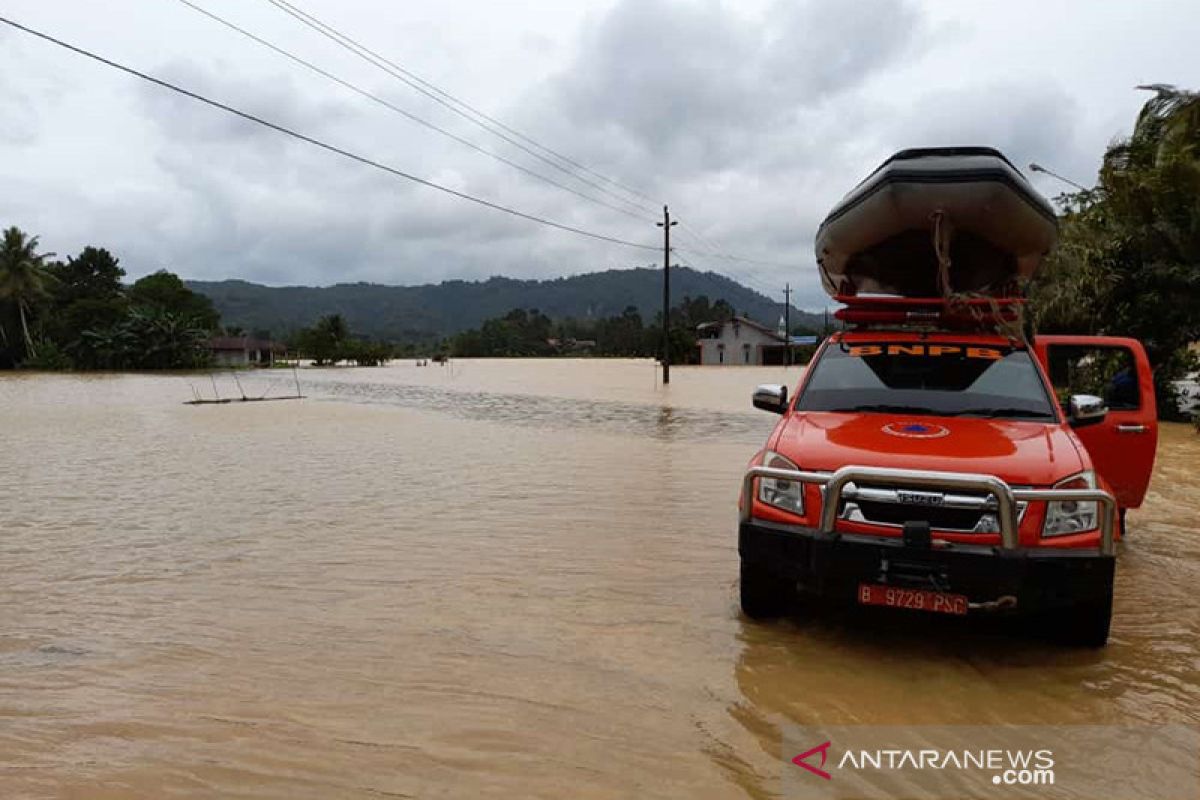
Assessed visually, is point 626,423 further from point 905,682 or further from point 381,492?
point 905,682

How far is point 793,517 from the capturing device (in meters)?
4.40

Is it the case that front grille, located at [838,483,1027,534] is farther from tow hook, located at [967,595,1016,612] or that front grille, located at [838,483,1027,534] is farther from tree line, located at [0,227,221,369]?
tree line, located at [0,227,221,369]

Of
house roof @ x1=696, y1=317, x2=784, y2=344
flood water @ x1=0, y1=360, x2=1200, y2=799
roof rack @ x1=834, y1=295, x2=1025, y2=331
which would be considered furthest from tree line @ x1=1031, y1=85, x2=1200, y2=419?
house roof @ x1=696, y1=317, x2=784, y2=344

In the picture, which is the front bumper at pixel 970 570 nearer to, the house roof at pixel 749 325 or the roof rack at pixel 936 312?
the roof rack at pixel 936 312

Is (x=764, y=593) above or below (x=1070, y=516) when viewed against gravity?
below

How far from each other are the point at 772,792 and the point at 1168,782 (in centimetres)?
160

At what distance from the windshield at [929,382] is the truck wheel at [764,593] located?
122 cm

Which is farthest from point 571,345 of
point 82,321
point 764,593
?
point 764,593

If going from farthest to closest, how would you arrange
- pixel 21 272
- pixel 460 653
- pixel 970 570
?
pixel 21 272 < pixel 460 653 < pixel 970 570

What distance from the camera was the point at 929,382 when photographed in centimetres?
548

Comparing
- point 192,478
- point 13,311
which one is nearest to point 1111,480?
point 192,478

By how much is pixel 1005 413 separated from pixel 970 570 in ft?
5.09

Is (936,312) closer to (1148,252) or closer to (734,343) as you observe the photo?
(1148,252)

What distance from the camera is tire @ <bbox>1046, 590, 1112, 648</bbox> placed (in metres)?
4.41
